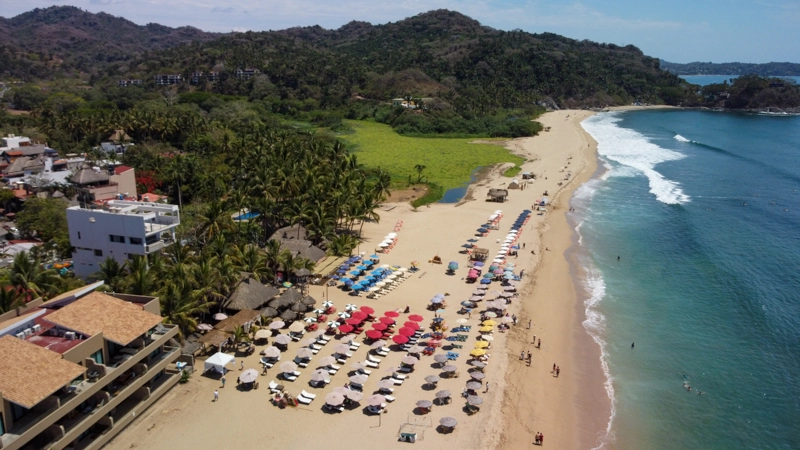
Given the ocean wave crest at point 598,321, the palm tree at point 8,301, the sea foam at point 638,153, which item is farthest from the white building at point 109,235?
the sea foam at point 638,153

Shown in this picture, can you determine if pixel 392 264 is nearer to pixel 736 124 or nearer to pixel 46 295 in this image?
pixel 46 295

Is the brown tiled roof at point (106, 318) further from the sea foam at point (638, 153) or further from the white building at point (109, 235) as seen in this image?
the sea foam at point (638, 153)

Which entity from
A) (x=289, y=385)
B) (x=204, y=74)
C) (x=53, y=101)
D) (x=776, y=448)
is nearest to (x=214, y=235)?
(x=289, y=385)

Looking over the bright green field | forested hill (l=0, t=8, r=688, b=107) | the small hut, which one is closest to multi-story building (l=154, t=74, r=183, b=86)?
forested hill (l=0, t=8, r=688, b=107)

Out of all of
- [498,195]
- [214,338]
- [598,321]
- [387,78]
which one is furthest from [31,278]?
[387,78]

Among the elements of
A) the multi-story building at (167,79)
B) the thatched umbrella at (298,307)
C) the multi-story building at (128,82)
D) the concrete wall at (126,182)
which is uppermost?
the multi-story building at (167,79)

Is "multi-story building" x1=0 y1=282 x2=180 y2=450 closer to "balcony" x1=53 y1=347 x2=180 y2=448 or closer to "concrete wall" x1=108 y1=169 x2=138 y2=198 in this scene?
"balcony" x1=53 y1=347 x2=180 y2=448

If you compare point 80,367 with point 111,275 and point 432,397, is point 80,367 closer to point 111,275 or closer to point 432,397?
point 111,275
